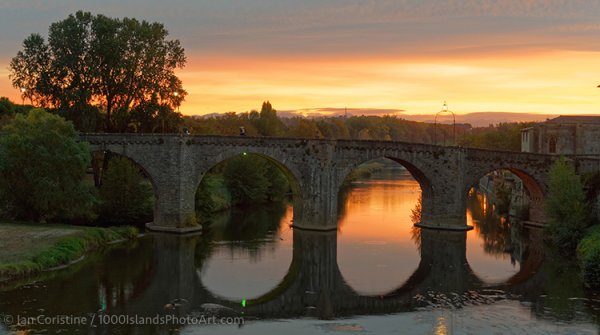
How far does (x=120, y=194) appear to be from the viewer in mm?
61406

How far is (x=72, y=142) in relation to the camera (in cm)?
5331

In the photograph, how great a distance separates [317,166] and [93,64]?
23.4 meters

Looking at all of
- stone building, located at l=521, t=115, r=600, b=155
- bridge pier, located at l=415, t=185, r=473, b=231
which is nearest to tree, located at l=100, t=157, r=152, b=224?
bridge pier, located at l=415, t=185, r=473, b=231

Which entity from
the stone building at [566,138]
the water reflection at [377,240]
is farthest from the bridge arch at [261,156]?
the stone building at [566,138]

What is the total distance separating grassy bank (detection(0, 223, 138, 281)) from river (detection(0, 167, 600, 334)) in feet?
4.01

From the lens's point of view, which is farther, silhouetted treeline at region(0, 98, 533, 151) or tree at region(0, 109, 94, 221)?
silhouetted treeline at region(0, 98, 533, 151)

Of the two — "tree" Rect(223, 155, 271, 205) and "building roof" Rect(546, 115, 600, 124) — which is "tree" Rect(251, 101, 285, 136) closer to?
"tree" Rect(223, 155, 271, 205)

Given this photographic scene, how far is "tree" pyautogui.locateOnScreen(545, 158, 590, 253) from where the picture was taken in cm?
5300

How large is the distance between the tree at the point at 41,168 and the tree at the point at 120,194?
6753mm

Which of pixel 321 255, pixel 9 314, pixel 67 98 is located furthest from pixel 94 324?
pixel 67 98

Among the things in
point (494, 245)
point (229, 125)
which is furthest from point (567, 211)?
point (229, 125)

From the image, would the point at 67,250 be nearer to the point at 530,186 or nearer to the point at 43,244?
the point at 43,244

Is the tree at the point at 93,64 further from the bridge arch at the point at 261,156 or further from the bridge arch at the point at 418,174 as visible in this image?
the bridge arch at the point at 418,174

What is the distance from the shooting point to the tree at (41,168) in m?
51.7
